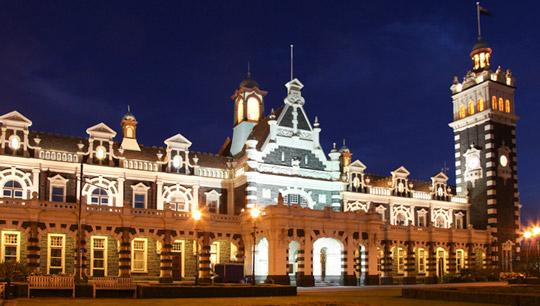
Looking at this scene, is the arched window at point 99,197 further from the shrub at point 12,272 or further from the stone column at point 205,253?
the shrub at point 12,272

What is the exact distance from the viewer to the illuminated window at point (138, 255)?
173 feet

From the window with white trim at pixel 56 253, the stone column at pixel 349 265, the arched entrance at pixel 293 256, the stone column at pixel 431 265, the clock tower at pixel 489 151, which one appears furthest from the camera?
the clock tower at pixel 489 151

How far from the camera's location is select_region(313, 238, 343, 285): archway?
56.1m

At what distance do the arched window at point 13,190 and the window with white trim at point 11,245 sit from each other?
412 centimetres

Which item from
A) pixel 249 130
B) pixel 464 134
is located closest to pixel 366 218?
pixel 249 130

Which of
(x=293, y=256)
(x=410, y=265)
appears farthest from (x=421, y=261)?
(x=293, y=256)

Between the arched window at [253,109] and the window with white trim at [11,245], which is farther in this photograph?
the arched window at [253,109]

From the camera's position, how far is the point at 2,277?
3584cm

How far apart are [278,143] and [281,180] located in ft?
12.6

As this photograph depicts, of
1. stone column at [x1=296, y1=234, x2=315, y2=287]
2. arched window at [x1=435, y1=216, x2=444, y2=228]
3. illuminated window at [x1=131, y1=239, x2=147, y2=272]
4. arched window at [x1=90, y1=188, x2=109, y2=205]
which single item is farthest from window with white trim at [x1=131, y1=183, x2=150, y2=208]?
arched window at [x1=435, y1=216, x2=444, y2=228]

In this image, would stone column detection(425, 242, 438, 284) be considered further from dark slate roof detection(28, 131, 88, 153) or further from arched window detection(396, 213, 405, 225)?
dark slate roof detection(28, 131, 88, 153)

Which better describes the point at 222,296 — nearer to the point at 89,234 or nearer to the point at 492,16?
the point at 89,234

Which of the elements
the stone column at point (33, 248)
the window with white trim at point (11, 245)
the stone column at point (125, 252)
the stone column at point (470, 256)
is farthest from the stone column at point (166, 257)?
the stone column at point (470, 256)

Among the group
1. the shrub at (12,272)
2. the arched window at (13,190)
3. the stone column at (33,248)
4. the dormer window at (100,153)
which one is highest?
the dormer window at (100,153)
